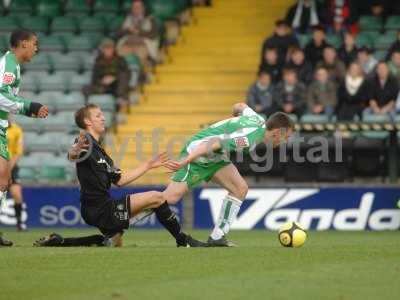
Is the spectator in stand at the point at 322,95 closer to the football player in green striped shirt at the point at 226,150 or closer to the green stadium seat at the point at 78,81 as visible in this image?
the green stadium seat at the point at 78,81

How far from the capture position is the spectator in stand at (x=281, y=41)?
67.1 feet

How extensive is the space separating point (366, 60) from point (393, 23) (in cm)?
167

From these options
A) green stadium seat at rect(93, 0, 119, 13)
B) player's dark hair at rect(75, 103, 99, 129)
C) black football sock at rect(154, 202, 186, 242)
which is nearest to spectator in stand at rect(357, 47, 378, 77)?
green stadium seat at rect(93, 0, 119, 13)

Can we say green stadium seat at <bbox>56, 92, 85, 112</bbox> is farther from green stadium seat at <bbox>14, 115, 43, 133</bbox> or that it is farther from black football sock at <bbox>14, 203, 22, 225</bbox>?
black football sock at <bbox>14, 203, 22, 225</bbox>

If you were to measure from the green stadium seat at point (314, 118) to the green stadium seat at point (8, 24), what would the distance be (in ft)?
23.4

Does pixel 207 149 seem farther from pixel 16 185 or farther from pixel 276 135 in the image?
pixel 16 185

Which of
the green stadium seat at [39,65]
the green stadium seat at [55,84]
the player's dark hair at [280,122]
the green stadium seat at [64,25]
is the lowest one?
the green stadium seat at [55,84]

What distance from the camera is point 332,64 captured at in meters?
19.8

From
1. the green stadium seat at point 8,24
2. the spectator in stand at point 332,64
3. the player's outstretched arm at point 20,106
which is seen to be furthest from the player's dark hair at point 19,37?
the green stadium seat at point 8,24

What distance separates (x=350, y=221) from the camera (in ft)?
59.8

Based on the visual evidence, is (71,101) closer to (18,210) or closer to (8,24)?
(8,24)

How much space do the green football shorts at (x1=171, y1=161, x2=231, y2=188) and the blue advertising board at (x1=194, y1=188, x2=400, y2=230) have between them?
5843mm

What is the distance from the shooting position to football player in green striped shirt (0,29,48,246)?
11.6m

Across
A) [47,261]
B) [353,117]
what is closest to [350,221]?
[353,117]
